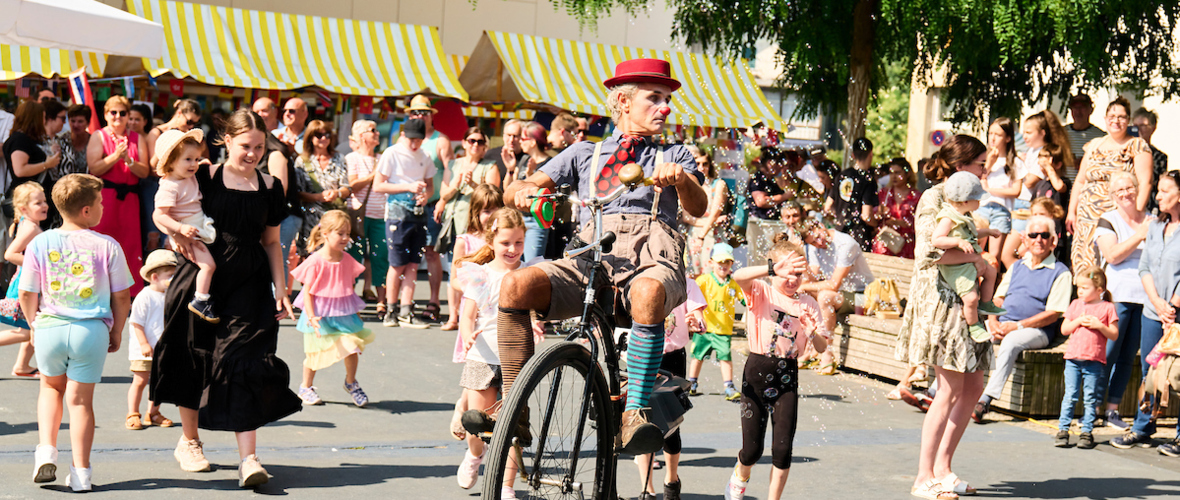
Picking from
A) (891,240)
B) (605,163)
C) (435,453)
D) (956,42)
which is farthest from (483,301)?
(956,42)

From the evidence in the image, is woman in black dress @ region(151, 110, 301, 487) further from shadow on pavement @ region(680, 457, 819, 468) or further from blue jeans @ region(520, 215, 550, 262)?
blue jeans @ region(520, 215, 550, 262)

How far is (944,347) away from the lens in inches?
248

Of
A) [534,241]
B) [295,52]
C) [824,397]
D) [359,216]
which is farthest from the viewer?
[295,52]

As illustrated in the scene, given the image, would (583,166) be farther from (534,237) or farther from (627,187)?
(534,237)

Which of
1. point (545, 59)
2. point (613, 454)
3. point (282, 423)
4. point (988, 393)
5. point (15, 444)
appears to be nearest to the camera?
point (613, 454)

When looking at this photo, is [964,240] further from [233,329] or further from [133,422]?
[133,422]

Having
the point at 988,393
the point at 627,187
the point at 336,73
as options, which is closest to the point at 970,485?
the point at 988,393

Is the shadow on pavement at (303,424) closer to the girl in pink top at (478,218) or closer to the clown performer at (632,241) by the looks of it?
the girl in pink top at (478,218)

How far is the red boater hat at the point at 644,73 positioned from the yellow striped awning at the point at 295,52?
12033 mm

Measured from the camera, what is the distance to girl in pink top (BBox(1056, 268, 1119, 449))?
26.0 feet

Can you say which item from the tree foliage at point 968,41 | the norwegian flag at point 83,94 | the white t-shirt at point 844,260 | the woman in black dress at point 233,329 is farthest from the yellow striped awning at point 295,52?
the woman in black dress at point 233,329

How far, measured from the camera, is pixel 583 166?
15.8 ft

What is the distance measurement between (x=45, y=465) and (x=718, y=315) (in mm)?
4445

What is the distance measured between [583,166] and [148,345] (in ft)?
10.3
